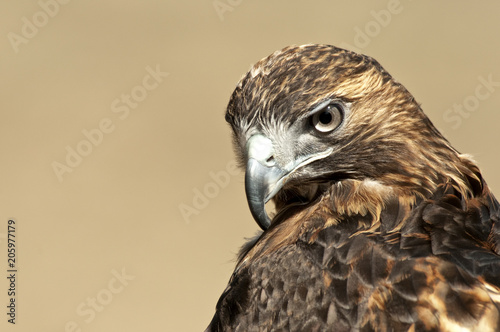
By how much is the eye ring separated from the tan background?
18.1 ft

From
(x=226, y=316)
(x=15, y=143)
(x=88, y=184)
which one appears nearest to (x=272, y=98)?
(x=226, y=316)

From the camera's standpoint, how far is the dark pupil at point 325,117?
10.7ft

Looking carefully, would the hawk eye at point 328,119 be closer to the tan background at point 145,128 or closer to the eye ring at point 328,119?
the eye ring at point 328,119

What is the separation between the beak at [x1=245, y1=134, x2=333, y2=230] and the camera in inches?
128

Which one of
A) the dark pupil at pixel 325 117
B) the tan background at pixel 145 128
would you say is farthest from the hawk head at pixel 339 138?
the tan background at pixel 145 128

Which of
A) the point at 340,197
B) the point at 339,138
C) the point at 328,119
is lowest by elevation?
the point at 340,197

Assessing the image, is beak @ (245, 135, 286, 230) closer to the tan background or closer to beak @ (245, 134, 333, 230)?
beak @ (245, 134, 333, 230)

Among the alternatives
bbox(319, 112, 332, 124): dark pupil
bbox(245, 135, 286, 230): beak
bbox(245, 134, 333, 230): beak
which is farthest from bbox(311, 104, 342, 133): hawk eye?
bbox(245, 135, 286, 230): beak

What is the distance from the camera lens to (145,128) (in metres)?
11.3

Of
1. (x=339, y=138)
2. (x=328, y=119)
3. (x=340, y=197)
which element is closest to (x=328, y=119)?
(x=328, y=119)

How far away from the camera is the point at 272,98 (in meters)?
3.29

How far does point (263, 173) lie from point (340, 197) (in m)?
0.39

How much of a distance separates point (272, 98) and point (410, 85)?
901 cm

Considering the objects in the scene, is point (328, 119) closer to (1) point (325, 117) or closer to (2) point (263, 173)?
(1) point (325, 117)
